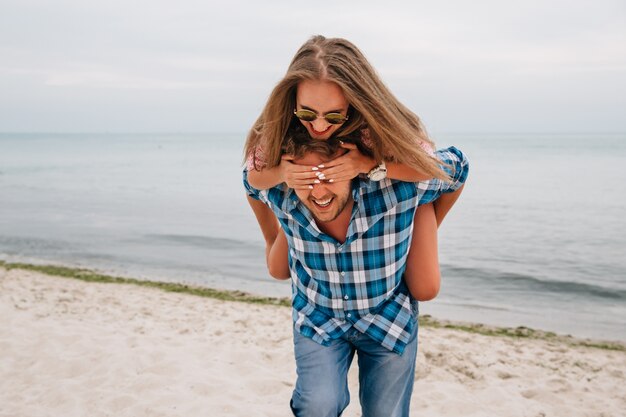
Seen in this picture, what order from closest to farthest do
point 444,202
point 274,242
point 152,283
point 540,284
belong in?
point 444,202, point 274,242, point 152,283, point 540,284

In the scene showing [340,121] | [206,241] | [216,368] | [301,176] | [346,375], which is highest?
→ [340,121]

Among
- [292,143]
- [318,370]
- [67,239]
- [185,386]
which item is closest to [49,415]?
[185,386]

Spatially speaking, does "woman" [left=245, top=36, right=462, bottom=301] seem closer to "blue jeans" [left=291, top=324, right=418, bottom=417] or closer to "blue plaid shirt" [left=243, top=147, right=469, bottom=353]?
"blue plaid shirt" [left=243, top=147, right=469, bottom=353]

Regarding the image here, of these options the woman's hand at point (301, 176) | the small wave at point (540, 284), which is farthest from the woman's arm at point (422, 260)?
the small wave at point (540, 284)

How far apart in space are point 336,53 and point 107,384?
3.74 m

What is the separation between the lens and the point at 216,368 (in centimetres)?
A: 527

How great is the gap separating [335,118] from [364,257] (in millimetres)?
553

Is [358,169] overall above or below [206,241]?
above

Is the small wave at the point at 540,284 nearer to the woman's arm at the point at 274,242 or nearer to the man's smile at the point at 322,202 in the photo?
the woman's arm at the point at 274,242

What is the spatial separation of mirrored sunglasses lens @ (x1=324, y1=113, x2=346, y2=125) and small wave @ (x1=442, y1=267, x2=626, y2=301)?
918 centimetres

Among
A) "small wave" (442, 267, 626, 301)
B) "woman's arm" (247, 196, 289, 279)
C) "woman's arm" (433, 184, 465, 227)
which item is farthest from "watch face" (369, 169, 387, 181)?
"small wave" (442, 267, 626, 301)

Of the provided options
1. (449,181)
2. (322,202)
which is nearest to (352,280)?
(322,202)

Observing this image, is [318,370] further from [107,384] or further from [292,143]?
[107,384]

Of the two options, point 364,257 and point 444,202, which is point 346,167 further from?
point 444,202
